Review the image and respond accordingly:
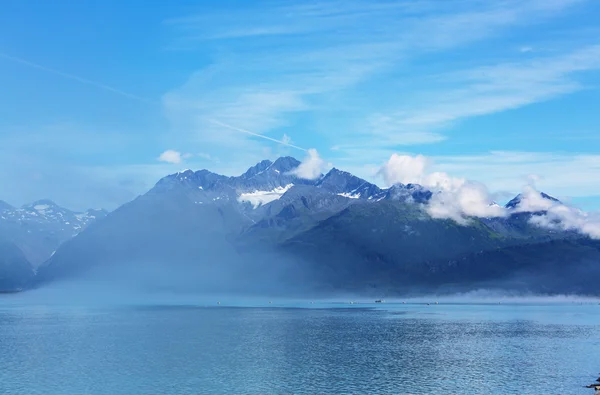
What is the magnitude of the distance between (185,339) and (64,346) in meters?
34.3

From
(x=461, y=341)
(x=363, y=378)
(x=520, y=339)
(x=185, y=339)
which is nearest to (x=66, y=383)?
(x=363, y=378)

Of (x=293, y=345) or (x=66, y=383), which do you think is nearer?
(x=66, y=383)

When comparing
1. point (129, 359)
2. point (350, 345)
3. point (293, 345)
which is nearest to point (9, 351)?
point (129, 359)

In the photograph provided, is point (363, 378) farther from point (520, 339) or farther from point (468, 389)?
point (520, 339)

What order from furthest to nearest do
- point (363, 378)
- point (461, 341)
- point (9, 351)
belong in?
point (461, 341)
point (9, 351)
point (363, 378)

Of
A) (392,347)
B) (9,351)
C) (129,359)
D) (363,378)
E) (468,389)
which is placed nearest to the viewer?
(468,389)

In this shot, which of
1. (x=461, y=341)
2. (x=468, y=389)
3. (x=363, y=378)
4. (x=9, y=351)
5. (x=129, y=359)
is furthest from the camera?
(x=461, y=341)

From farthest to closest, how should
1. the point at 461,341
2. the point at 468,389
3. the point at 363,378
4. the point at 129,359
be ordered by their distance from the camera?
the point at 461,341
the point at 129,359
the point at 363,378
the point at 468,389

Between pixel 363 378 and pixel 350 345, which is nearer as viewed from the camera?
pixel 363 378

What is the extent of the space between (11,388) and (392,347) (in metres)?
96.3

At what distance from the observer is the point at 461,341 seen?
188 meters

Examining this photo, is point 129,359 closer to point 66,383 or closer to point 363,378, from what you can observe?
point 66,383

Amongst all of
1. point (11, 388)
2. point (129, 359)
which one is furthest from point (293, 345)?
point (11, 388)

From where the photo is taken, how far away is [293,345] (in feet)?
571
